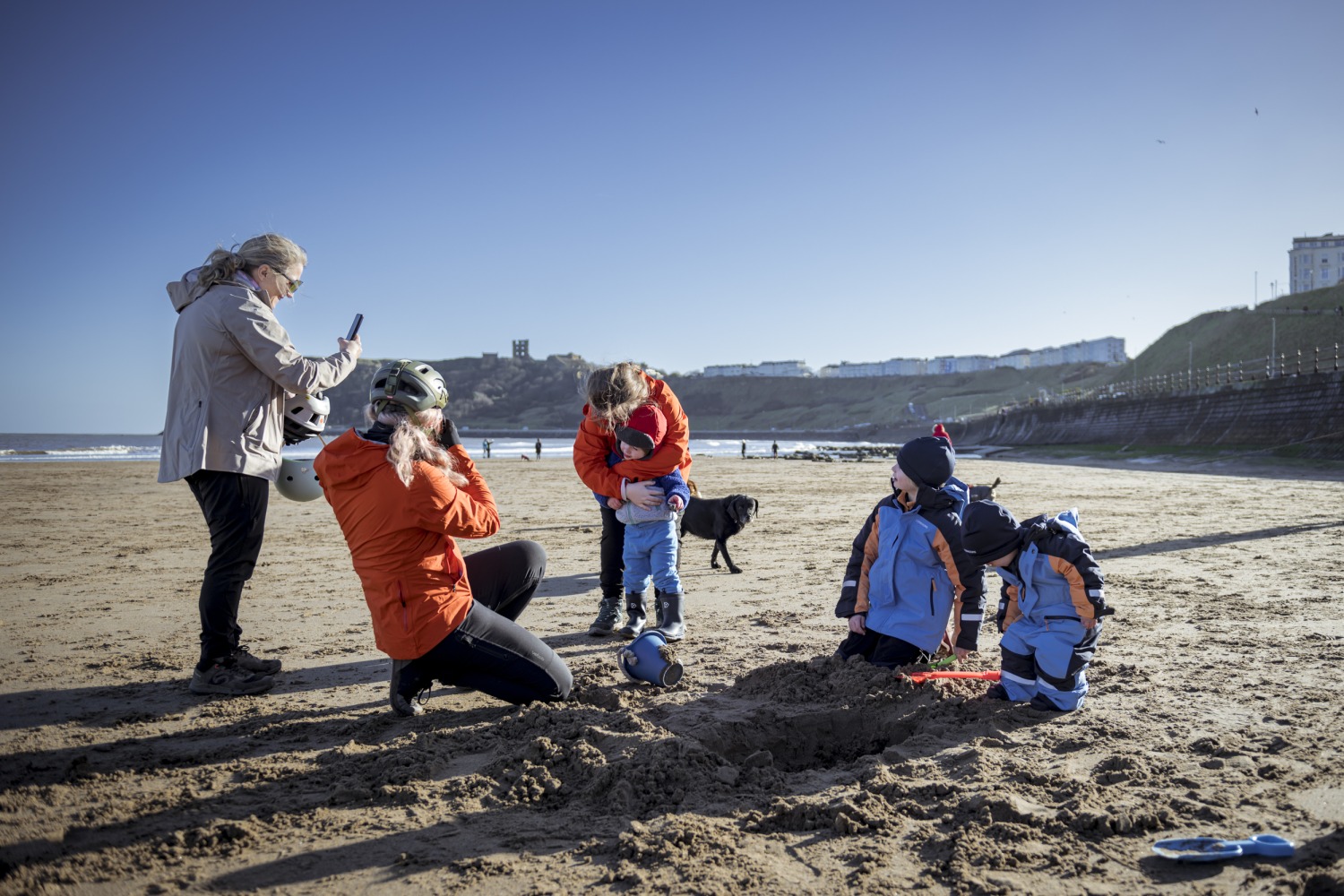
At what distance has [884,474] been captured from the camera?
81.1 feet

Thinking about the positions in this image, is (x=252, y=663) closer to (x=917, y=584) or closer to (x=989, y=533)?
(x=917, y=584)

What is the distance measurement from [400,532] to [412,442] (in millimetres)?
423

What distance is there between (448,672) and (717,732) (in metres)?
1.33

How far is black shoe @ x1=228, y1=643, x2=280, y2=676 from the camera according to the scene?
15.0 feet

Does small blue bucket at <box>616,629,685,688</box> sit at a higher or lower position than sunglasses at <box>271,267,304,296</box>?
lower

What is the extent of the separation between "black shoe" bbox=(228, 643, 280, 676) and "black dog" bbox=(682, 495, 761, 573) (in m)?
4.50

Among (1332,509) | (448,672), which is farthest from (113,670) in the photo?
(1332,509)

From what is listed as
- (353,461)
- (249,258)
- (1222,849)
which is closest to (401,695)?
(353,461)

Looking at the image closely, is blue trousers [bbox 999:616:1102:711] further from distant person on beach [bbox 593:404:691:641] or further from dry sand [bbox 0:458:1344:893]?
distant person on beach [bbox 593:404:691:641]

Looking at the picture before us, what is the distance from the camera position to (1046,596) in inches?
150

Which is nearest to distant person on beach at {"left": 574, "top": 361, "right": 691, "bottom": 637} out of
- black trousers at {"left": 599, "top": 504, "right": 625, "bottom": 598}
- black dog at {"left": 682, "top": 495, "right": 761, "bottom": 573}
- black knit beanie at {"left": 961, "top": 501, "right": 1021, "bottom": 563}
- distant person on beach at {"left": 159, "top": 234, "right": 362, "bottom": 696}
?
black trousers at {"left": 599, "top": 504, "right": 625, "bottom": 598}

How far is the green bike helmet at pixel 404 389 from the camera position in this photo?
12.3ft

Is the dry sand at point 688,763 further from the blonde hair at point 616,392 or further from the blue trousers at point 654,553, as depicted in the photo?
the blonde hair at point 616,392

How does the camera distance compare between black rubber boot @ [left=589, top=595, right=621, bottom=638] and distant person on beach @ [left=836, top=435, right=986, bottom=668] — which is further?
black rubber boot @ [left=589, top=595, right=621, bottom=638]
